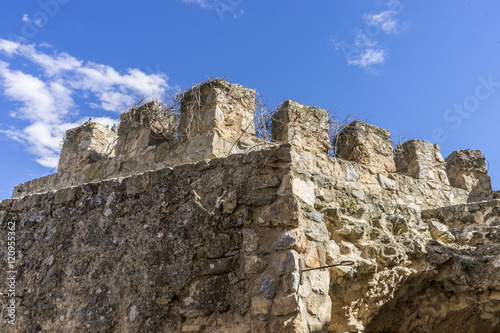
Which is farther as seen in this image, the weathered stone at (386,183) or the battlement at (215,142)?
the weathered stone at (386,183)

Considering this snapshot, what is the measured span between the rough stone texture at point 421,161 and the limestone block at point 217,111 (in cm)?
306

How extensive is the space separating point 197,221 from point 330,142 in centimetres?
325

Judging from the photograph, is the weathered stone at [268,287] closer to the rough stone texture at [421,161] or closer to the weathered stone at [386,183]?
the weathered stone at [386,183]

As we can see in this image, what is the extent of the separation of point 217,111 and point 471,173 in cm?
495

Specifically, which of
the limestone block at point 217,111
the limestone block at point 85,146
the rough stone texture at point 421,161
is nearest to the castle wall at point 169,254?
the limestone block at point 217,111

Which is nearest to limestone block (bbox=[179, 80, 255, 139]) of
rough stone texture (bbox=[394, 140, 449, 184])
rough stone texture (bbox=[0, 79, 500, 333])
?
rough stone texture (bbox=[0, 79, 500, 333])

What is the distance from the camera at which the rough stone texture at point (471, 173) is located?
742 centimetres

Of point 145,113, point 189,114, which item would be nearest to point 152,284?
point 189,114

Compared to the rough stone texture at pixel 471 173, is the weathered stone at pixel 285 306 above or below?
below

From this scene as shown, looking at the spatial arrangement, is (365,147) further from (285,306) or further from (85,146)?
(85,146)

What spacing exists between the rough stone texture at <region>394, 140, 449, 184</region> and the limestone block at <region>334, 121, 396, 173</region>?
0.67 meters

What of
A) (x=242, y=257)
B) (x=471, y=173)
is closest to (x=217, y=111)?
(x=242, y=257)

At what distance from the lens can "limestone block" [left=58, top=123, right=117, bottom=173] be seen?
6422 millimetres

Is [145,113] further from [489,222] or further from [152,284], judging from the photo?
[489,222]
